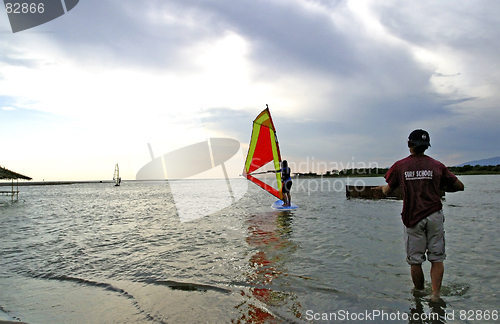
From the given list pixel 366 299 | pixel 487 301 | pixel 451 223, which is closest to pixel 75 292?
pixel 366 299

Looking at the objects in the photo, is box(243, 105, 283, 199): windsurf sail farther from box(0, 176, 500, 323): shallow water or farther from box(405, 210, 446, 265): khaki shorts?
box(405, 210, 446, 265): khaki shorts

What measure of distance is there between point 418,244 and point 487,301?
1366 millimetres

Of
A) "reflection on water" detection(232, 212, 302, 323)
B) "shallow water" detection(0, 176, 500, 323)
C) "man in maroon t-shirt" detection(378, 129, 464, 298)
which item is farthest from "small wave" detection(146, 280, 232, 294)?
"man in maroon t-shirt" detection(378, 129, 464, 298)

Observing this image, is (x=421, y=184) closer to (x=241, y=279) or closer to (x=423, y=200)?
(x=423, y=200)

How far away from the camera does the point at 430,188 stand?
378 cm

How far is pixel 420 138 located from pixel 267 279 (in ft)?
10.6

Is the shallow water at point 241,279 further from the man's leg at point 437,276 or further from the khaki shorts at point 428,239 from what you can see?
the khaki shorts at point 428,239

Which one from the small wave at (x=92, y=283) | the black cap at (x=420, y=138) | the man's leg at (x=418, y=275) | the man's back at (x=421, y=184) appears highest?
the black cap at (x=420, y=138)

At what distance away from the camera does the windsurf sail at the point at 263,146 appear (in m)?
14.3

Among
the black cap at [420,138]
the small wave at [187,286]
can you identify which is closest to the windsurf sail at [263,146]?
the small wave at [187,286]

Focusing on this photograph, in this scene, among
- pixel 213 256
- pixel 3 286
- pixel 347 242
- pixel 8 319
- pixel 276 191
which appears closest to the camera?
pixel 8 319

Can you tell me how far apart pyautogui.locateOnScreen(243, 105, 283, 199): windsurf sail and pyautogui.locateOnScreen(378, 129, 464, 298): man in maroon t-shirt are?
10.4 metres

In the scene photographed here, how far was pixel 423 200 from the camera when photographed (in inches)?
149

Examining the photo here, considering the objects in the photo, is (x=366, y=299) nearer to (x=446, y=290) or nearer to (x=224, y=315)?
(x=446, y=290)
